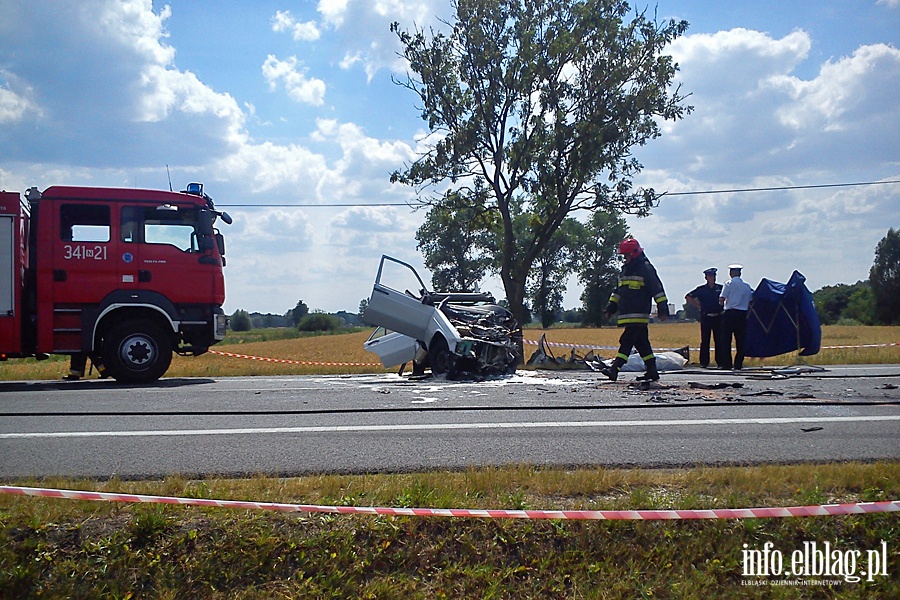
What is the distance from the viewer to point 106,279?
11.5 m

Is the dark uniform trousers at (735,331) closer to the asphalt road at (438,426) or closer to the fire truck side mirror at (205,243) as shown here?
the asphalt road at (438,426)

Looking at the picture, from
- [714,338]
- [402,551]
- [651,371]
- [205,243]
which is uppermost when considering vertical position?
[205,243]

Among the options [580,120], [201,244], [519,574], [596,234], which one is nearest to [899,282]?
[596,234]

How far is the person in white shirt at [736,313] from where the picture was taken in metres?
13.9

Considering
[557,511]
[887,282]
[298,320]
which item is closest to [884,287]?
[887,282]

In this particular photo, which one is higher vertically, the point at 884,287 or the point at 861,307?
the point at 884,287

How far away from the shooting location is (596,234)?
69125 millimetres

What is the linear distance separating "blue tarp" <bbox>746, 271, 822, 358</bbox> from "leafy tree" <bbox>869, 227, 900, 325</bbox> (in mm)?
62874

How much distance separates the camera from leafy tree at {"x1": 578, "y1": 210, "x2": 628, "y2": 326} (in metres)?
68.9

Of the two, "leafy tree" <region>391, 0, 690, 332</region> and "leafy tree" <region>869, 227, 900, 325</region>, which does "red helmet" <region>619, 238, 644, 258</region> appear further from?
"leafy tree" <region>869, 227, 900, 325</region>

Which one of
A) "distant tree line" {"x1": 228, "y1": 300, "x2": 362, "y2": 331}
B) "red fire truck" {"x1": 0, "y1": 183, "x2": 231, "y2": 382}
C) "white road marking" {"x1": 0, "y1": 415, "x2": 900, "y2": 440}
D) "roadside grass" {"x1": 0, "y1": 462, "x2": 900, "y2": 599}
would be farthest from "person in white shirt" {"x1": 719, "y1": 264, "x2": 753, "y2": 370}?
"distant tree line" {"x1": 228, "y1": 300, "x2": 362, "y2": 331}

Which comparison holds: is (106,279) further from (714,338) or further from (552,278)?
(552,278)

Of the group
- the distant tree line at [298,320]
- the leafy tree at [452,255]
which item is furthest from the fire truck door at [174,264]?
the distant tree line at [298,320]

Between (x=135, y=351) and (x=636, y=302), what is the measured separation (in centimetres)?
737
